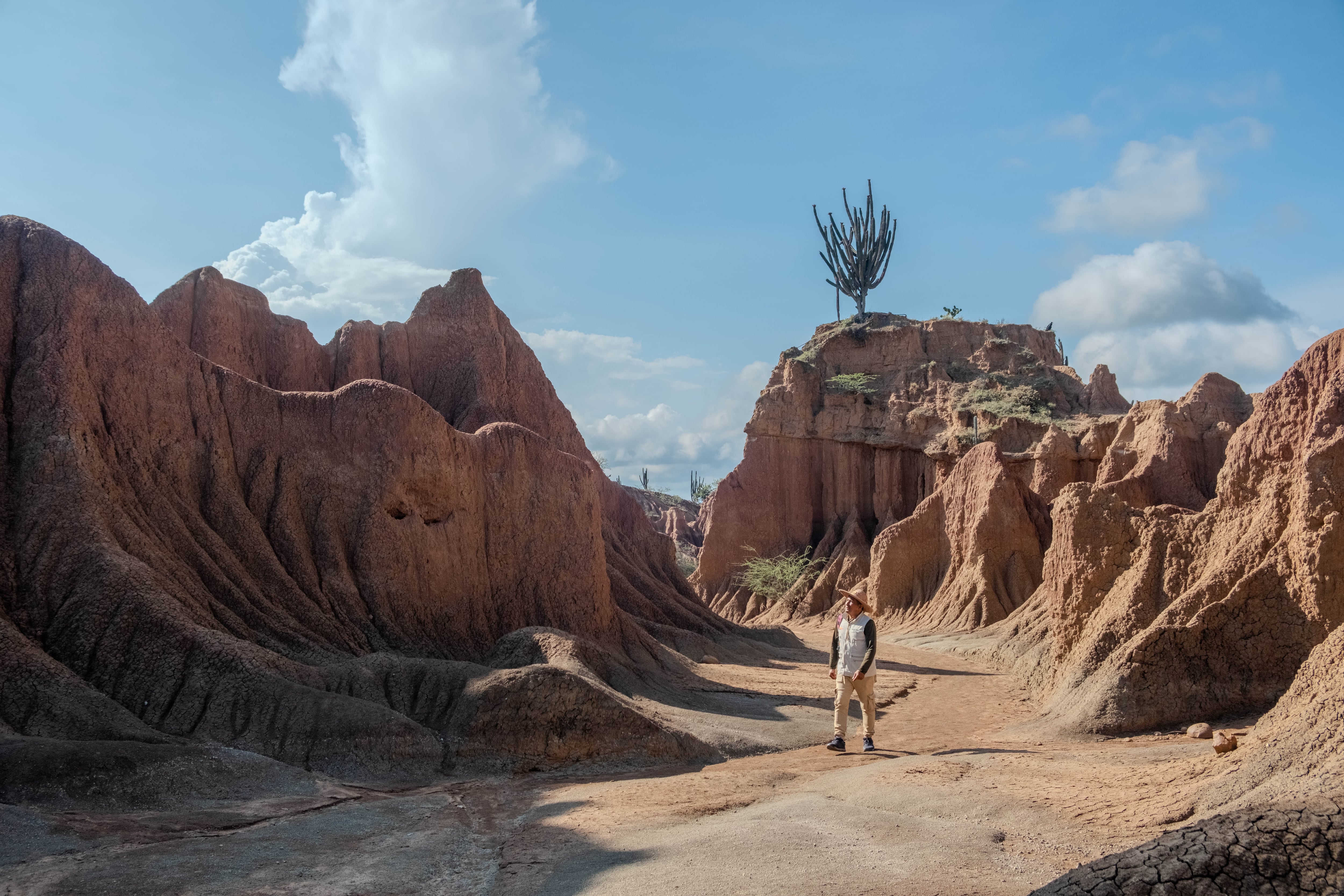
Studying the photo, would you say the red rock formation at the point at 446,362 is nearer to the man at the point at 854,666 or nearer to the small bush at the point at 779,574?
the small bush at the point at 779,574

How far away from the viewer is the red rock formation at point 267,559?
11109mm

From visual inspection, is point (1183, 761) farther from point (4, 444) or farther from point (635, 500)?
point (635, 500)

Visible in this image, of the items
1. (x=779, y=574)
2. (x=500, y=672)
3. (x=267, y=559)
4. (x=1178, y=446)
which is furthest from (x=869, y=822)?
(x=779, y=574)

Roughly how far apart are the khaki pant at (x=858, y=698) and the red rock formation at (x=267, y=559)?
2017 millimetres

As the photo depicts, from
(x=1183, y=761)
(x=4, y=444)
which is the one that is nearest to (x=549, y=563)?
(x=4, y=444)

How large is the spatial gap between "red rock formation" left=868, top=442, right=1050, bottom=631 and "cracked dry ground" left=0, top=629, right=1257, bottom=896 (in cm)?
1948

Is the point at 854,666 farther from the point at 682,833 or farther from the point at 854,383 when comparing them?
the point at 854,383

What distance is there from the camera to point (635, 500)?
33.2 metres

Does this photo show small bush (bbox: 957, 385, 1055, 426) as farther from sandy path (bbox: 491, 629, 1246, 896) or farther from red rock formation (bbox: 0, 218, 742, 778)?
sandy path (bbox: 491, 629, 1246, 896)

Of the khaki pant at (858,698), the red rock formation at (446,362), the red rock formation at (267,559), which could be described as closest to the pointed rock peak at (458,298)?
the red rock formation at (446,362)

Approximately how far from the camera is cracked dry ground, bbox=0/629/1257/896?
5988mm

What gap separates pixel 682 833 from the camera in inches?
290

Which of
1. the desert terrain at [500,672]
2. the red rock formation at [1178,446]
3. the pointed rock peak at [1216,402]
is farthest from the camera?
the pointed rock peak at [1216,402]

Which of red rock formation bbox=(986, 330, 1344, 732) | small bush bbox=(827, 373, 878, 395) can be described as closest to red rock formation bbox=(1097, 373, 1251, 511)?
red rock formation bbox=(986, 330, 1344, 732)
